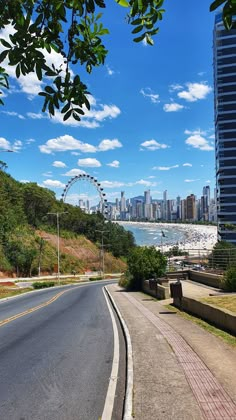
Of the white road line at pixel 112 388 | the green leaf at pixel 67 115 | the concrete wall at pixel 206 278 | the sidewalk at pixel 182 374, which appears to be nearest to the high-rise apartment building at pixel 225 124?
the concrete wall at pixel 206 278

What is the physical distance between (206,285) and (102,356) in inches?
760

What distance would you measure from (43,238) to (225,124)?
6053cm

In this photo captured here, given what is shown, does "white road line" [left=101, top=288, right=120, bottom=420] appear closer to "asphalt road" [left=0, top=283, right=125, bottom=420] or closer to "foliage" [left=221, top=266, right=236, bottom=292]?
"asphalt road" [left=0, top=283, right=125, bottom=420]

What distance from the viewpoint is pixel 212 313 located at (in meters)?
Answer: 14.3

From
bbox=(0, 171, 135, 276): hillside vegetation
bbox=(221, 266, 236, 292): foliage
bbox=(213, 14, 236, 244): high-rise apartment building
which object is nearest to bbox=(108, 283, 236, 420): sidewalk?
bbox=(221, 266, 236, 292): foliage

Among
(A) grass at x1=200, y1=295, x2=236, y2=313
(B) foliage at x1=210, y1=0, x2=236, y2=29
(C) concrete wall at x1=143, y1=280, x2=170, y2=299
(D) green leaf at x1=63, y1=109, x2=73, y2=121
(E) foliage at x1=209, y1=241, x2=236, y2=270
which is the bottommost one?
(C) concrete wall at x1=143, y1=280, x2=170, y2=299

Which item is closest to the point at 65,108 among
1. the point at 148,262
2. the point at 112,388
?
the point at 112,388

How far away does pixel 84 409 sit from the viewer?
651 cm

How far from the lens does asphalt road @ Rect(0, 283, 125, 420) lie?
6.53 meters

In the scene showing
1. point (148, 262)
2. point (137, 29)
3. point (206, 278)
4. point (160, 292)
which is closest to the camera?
point (137, 29)

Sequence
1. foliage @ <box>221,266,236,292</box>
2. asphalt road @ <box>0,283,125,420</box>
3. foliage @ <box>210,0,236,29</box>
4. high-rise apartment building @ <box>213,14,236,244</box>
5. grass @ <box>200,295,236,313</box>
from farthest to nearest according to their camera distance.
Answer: high-rise apartment building @ <box>213,14,236,244</box> < foliage @ <box>221,266,236,292</box> < grass @ <box>200,295,236,313</box> < asphalt road @ <box>0,283,125,420</box> < foliage @ <box>210,0,236,29</box>

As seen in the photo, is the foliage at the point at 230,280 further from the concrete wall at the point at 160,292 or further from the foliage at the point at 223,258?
the concrete wall at the point at 160,292

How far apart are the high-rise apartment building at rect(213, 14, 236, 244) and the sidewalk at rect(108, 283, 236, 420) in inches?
4094

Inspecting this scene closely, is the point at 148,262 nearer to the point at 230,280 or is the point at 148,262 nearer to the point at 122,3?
the point at 230,280
